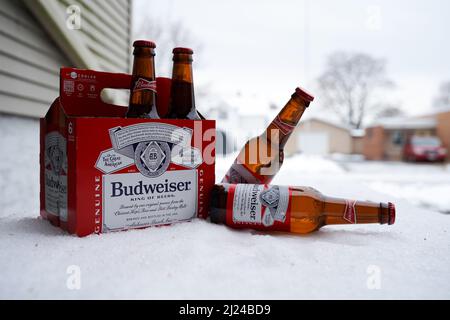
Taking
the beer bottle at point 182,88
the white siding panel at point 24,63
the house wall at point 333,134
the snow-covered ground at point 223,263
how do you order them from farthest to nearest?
the house wall at point 333,134 → the white siding panel at point 24,63 → the beer bottle at point 182,88 → the snow-covered ground at point 223,263

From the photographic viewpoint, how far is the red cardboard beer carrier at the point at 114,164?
3.01ft

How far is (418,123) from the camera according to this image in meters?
18.5

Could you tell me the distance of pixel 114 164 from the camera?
959mm

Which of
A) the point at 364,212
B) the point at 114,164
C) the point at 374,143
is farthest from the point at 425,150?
the point at 114,164

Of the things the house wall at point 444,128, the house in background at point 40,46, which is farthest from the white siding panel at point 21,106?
the house wall at point 444,128

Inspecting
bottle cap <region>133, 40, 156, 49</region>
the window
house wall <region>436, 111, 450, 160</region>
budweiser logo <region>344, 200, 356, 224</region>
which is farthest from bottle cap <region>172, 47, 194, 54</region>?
the window

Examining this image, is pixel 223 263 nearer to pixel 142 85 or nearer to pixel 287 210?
pixel 287 210

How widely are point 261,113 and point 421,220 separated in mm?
18604

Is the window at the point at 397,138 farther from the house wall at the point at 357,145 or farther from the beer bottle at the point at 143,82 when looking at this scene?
the beer bottle at the point at 143,82

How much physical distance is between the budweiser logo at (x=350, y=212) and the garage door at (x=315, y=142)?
19942 mm

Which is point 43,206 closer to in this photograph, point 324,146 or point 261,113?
point 261,113

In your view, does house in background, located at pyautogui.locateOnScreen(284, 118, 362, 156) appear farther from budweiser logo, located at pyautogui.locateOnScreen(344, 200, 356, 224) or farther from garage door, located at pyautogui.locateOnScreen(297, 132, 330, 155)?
budweiser logo, located at pyautogui.locateOnScreen(344, 200, 356, 224)

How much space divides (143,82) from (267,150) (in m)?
0.50
